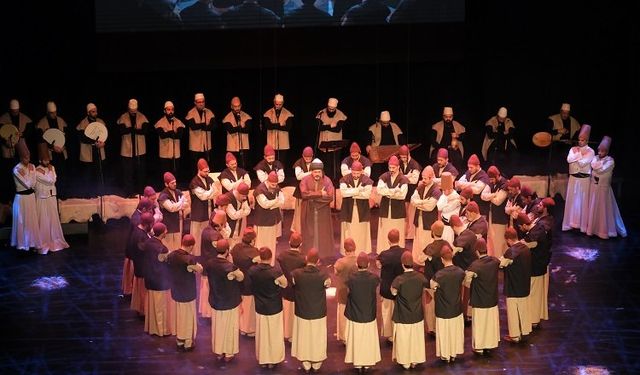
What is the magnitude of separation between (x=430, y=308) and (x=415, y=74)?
8.34m

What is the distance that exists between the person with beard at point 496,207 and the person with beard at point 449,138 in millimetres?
2860

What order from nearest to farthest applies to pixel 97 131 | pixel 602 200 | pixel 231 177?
1. pixel 231 177
2. pixel 602 200
3. pixel 97 131

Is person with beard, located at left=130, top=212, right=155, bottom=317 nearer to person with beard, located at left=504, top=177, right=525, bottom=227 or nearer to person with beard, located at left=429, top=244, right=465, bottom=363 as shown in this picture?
person with beard, located at left=429, top=244, right=465, bottom=363

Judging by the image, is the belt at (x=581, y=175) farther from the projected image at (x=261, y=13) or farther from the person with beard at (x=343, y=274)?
the person with beard at (x=343, y=274)

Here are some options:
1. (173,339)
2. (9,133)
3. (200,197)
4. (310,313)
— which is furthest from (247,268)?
(9,133)

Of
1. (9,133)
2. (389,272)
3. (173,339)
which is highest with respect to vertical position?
(9,133)

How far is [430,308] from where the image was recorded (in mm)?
13047

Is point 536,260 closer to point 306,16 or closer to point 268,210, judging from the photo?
point 268,210

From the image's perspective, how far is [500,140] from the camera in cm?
1908

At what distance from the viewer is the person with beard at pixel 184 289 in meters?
12.4

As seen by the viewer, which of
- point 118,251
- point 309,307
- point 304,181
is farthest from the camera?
point 118,251

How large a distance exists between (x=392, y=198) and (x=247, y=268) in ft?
12.2

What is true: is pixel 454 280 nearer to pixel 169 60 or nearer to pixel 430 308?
pixel 430 308

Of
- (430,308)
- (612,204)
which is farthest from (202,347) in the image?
(612,204)
